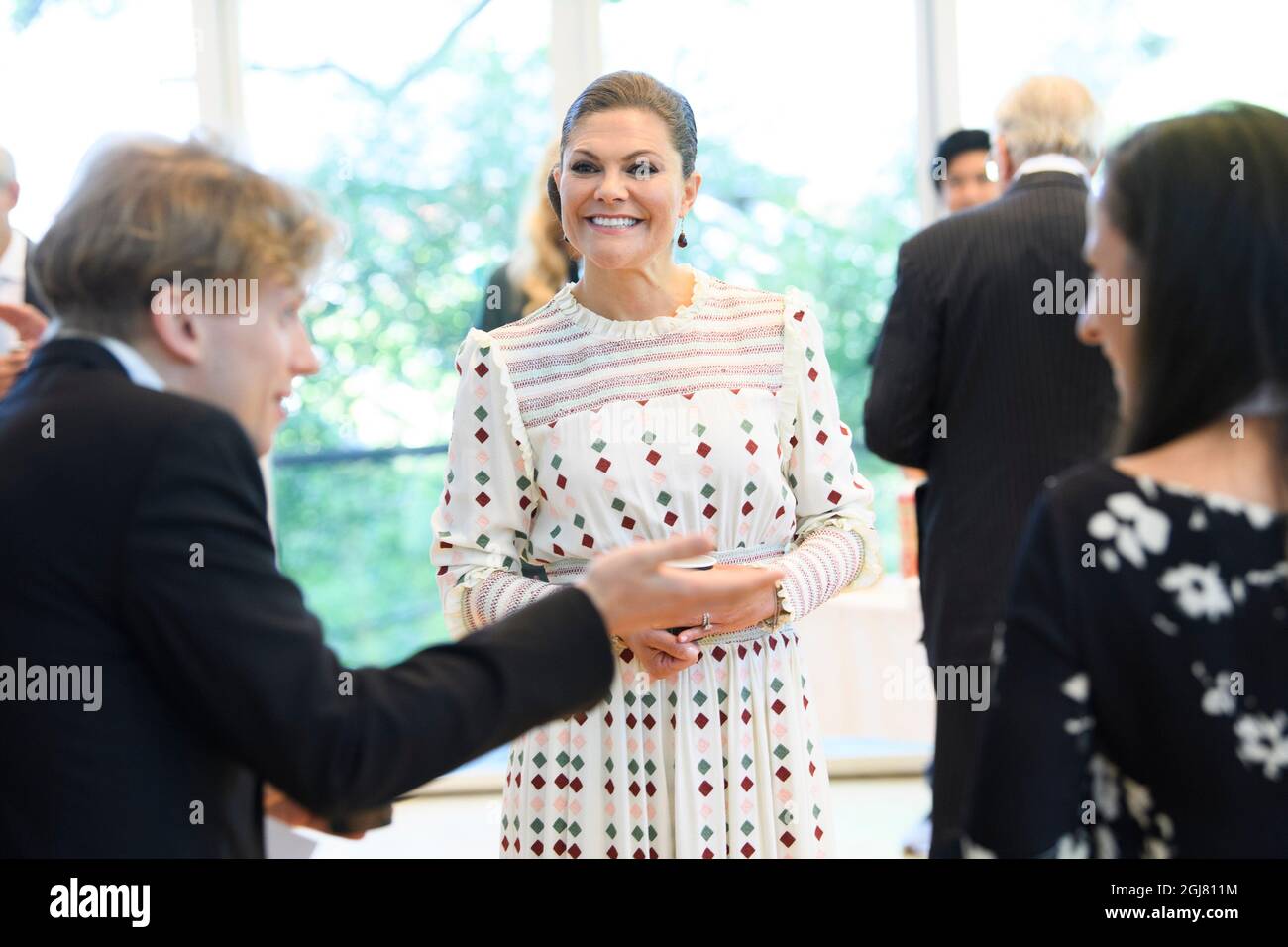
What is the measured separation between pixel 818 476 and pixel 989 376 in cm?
68

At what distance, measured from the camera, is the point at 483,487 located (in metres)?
1.79

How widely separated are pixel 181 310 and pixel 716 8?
352 cm

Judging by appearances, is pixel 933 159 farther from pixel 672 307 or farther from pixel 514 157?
pixel 672 307

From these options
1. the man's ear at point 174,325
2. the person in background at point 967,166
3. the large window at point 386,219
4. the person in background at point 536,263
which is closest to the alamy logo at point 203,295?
the man's ear at point 174,325

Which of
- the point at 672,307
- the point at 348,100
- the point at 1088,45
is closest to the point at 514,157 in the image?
the point at 348,100

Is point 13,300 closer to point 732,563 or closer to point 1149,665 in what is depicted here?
point 732,563

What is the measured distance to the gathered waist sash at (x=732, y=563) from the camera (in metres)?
1.78

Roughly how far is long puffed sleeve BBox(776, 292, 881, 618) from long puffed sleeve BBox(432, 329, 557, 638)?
35cm

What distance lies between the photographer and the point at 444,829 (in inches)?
155

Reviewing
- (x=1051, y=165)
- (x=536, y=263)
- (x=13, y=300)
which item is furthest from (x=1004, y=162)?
(x=13, y=300)

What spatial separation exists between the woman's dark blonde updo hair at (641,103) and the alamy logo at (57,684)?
102cm

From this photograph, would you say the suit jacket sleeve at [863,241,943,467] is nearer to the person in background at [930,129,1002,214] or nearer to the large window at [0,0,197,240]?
the person in background at [930,129,1002,214]
